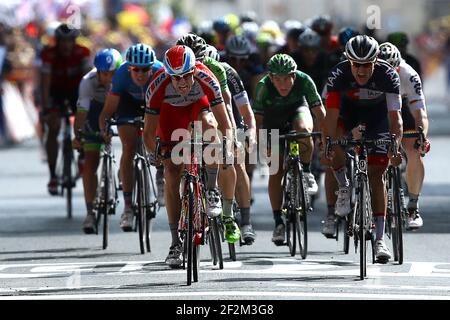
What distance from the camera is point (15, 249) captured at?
17.3m

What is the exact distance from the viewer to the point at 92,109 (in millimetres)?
18406

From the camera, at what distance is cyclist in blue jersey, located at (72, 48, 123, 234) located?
58.2 ft

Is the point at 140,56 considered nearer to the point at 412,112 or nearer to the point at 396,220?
Answer: the point at 412,112

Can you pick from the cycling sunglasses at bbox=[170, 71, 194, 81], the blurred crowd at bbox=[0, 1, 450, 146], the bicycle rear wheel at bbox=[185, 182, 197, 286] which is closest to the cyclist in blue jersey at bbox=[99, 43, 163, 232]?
the cycling sunglasses at bbox=[170, 71, 194, 81]

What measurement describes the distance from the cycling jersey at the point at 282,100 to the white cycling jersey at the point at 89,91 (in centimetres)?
188

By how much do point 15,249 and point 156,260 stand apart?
189 cm

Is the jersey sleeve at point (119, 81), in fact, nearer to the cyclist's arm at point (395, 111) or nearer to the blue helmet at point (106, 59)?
the blue helmet at point (106, 59)

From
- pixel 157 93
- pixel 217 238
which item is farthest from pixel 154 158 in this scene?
pixel 217 238

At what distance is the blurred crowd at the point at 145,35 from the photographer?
74.5ft

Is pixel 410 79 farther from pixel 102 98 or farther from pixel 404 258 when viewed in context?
pixel 102 98

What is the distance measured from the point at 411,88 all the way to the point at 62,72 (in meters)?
5.89

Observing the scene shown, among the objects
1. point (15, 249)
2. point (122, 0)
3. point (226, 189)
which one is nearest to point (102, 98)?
point (15, 249)

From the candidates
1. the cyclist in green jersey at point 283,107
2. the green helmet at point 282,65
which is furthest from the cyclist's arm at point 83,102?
the green helmet at point 282,65
